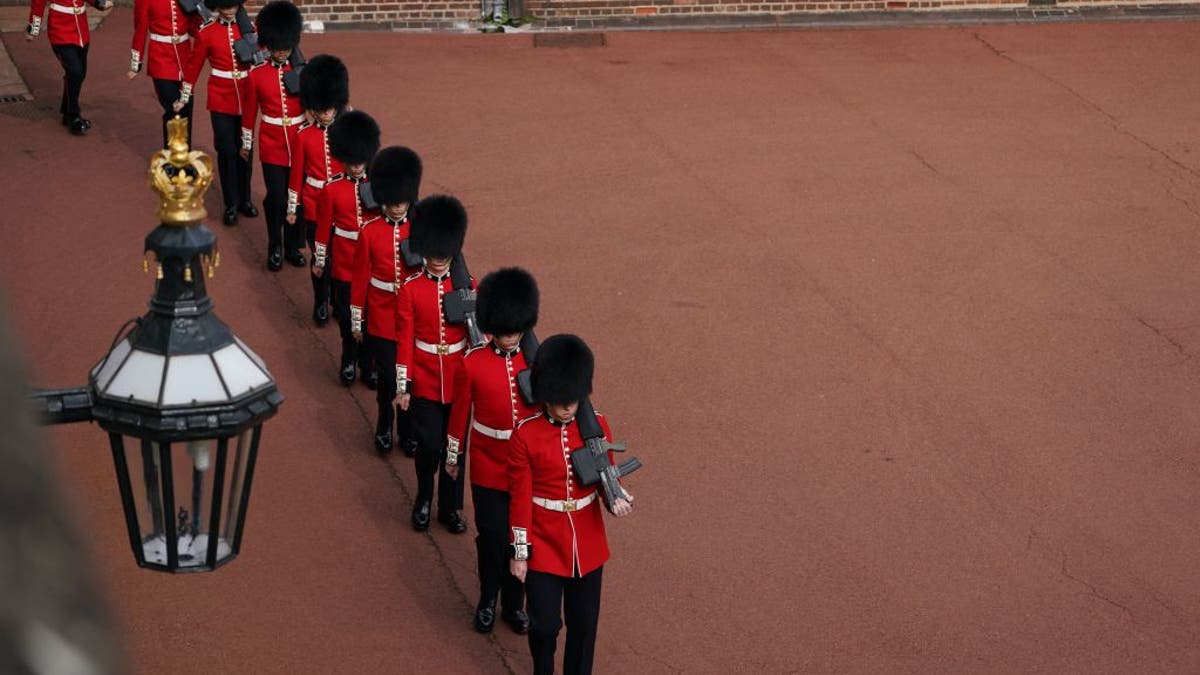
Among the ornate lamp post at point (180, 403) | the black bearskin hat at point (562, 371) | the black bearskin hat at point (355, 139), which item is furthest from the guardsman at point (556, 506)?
the ornate lamp post at point (180, 403)

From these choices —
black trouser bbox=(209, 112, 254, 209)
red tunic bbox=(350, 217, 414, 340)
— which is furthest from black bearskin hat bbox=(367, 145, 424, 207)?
black trouser bbox=(209, 112, 254, 209)

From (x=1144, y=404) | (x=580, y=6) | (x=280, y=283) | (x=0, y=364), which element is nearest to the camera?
(x=0, y=364)

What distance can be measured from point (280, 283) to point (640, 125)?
3398 mm

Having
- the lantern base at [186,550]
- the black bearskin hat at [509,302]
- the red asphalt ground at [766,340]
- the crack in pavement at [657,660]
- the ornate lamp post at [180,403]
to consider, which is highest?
the ornate lamp post at [180,403]

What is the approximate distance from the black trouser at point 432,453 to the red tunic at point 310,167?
73.4 inches

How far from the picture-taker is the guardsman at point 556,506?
5.11 metres

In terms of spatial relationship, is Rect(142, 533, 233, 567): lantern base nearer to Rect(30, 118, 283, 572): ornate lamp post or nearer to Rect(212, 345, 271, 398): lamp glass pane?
Rect(30, 118, 283, 572): ornate lamp post

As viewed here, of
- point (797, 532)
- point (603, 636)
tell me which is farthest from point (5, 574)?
point (797, 532)

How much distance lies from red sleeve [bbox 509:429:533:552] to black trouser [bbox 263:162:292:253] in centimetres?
364

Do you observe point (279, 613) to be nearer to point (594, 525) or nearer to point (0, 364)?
point (594, 525)

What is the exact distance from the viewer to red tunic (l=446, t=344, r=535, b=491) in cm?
562

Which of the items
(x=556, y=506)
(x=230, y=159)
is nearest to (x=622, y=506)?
(x=556, y=506)

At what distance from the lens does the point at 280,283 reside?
8516mm

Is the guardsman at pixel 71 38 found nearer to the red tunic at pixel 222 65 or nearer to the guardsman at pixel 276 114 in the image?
the red tunic at pixel 222 65
